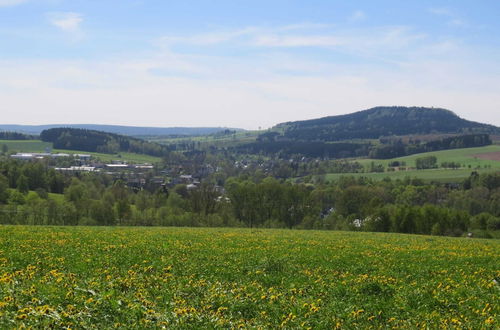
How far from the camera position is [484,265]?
20531mm

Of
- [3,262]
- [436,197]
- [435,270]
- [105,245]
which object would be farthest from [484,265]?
[436,197]

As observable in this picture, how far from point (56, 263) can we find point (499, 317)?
1371 centimetres

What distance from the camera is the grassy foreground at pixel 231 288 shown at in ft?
30.6

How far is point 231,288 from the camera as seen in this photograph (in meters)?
13.5

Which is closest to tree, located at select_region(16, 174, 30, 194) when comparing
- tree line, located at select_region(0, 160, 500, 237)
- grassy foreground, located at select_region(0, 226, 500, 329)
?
tree line, located at select_region(0, 160, 500, 237)

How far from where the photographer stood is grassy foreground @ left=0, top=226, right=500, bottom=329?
9.34 meters

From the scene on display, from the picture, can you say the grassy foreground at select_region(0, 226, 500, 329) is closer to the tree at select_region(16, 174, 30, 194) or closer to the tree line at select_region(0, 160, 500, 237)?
the tree line at select_region(0, 160, 500, 237)

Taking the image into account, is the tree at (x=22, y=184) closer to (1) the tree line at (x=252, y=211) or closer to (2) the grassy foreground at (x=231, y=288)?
(1) the tree line at (x=252, y=211)

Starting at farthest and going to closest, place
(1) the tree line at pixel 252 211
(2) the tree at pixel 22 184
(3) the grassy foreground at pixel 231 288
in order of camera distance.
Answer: (2) the tree at pixel 22 184 → (1) the tree line at pixel 252 211 → (3) the grassy foreground at pixel 231 288

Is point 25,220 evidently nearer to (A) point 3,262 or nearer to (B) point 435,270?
(A) point 3,262

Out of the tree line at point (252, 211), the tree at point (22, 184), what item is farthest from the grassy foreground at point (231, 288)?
the tree at point (22, 184)

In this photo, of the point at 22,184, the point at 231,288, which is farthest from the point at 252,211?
the point at 231,288

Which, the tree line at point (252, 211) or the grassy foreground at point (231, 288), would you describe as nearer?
the grassy foreground at point (231, 288)

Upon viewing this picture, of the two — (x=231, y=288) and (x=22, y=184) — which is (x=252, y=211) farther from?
(x=231, y=288)
